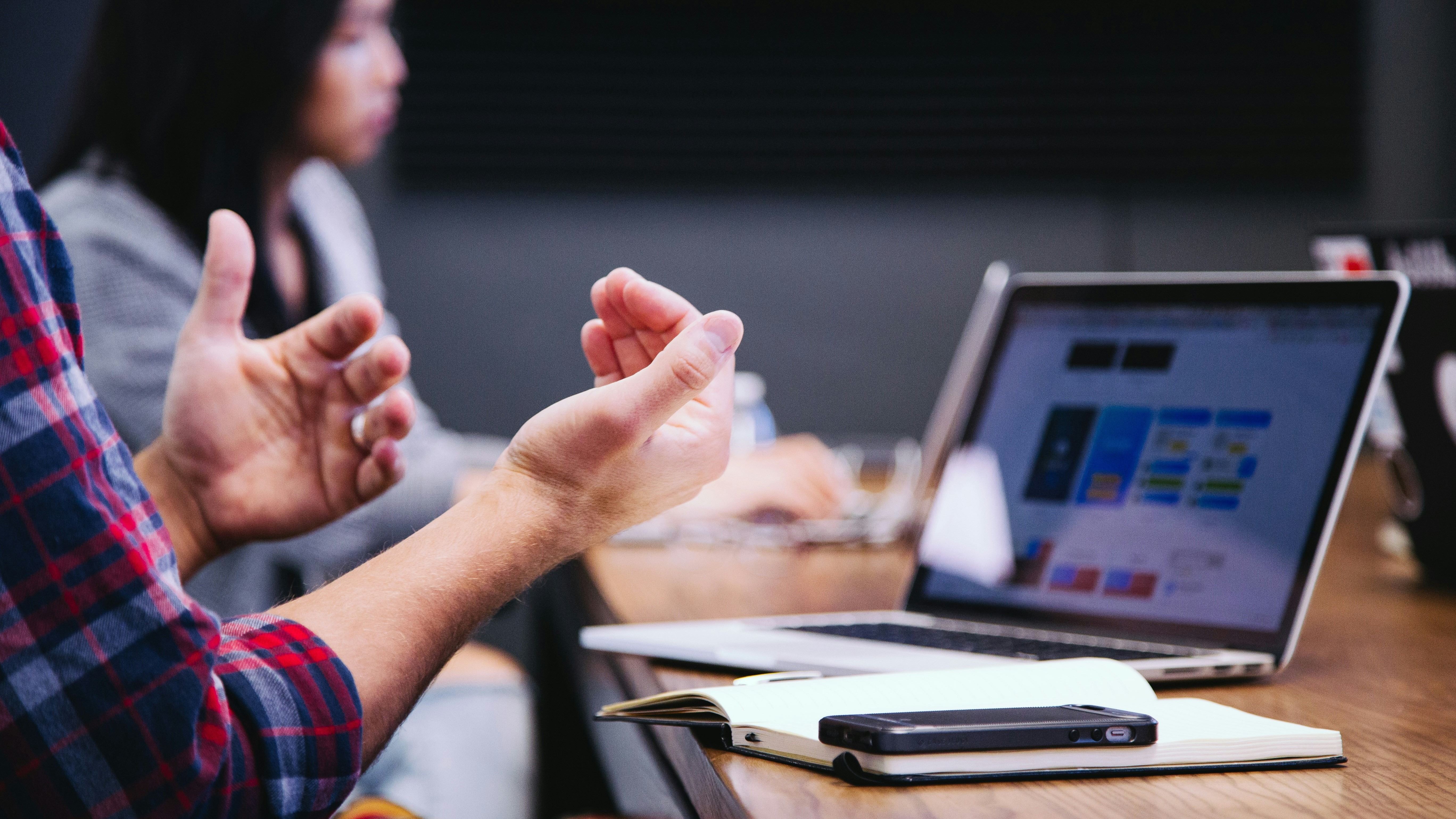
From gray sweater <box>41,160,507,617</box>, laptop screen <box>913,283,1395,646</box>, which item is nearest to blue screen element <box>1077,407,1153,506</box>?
laptop screen <box>913,283,1395,646</box>

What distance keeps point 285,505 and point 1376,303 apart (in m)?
0.88

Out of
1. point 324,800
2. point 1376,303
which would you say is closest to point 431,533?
point 324,800

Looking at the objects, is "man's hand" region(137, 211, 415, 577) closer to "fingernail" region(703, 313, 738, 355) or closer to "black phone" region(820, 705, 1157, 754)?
"fingernail" region(703, 313, 738, 355)

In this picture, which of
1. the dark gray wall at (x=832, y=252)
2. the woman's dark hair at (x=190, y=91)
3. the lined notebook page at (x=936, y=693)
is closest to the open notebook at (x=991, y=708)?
the lined notebook page at (x=936, y=693)

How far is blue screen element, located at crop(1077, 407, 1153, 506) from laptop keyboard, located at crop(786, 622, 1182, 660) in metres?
0.13

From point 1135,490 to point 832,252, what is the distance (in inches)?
88.7

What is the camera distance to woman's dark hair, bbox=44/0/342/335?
1639 millimetres

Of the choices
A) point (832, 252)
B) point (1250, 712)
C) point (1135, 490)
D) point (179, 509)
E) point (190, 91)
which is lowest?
point (179, 509)

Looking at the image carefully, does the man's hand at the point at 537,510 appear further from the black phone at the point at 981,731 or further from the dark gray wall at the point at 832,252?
the dark gray wall at the point at 832,252

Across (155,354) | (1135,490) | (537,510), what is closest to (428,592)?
Result: (537,510)

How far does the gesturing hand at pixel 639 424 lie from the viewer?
668mm

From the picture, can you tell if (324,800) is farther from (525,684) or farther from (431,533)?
(525,684)

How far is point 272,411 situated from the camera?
3.34 feet

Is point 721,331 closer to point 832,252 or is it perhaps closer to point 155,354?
point 155,354
